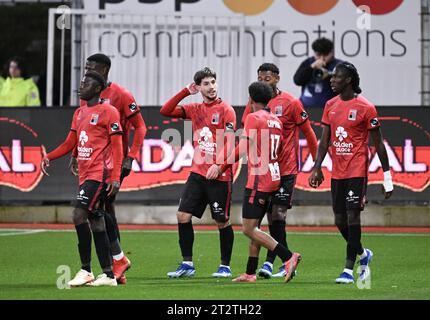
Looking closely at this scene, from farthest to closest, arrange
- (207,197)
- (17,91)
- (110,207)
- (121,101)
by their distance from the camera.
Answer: (17,91) < (207,197) < (121,101) < (110,207)

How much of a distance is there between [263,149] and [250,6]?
1087cm

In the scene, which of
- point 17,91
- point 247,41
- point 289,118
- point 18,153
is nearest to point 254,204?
point 289,118

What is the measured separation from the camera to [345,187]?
1381cm

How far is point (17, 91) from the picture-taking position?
23469 millimetres

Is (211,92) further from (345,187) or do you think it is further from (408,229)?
(408,229)

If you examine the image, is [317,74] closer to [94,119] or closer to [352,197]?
[352,197]

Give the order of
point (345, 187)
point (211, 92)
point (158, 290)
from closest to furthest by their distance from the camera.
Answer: point (158, 290) < point (345, 187) < point (211, 92)

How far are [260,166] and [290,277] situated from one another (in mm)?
1322

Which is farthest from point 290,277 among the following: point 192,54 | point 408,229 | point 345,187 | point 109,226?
point 192,54

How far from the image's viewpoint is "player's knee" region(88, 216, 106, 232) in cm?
1323

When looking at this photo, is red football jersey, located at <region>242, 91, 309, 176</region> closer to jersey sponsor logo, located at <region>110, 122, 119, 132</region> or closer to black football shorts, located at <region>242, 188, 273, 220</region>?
black football shorts, located at <region>242, 188, 273, 220</region>

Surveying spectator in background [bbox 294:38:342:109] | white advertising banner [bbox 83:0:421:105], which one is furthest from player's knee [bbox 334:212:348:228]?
white advertising banner [bbox 83:0:421:105]

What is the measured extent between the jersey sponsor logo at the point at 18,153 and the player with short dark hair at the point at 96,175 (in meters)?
8.49

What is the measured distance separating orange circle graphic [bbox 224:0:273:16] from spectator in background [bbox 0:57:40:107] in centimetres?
410
